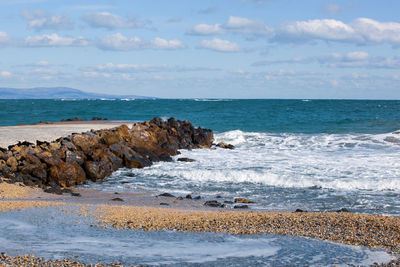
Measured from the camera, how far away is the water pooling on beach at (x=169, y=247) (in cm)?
577

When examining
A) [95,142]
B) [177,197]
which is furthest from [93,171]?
[177,197]

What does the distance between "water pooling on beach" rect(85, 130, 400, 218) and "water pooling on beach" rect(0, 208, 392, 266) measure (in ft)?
11.4

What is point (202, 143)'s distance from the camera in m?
22.7

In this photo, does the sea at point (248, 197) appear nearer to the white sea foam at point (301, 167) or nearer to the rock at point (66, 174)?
the white sea foam at point (301, 167)

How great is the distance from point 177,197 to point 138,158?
17.9ft

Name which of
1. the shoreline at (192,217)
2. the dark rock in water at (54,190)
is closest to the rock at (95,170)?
the shoreline at (192,217)

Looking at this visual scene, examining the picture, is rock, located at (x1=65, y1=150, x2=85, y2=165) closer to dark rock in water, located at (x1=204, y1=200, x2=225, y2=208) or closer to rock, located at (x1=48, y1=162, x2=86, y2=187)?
rock, located at (x1=48, y1=162, x2=86, y2=187)

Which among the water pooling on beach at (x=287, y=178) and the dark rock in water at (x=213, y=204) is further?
the water pooling on beach at (x=287, y=178)

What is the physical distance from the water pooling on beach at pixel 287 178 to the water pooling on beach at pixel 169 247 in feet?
11.4

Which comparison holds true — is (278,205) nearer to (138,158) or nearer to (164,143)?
(138,158)

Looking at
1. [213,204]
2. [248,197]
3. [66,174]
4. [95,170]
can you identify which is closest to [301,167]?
[248,197]

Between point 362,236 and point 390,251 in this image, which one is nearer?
point 390,251

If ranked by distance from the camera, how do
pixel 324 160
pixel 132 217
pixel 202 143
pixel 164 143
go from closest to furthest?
pixel 132 217, pixel 324 160, pixel 164 143, pixel 202 143

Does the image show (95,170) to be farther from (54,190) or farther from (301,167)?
(301,167)
